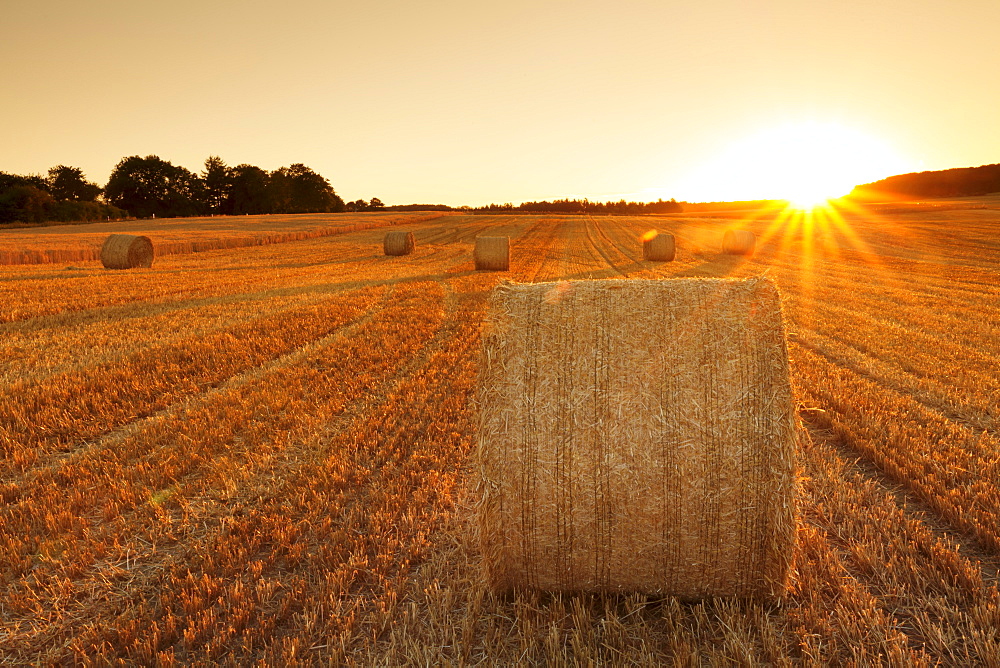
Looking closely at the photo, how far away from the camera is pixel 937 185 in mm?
70125

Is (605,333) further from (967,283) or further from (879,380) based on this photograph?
(967,283)

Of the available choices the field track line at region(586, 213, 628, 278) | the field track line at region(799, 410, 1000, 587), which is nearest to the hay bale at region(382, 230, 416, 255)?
the field track line at region(586, 213, 628, 278)

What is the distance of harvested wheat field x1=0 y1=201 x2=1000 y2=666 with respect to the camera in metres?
2.71

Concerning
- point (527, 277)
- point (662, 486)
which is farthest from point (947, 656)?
point (527, 277)

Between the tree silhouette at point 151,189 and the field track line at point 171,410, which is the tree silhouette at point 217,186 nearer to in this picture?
the tree silhouette at point 151,189

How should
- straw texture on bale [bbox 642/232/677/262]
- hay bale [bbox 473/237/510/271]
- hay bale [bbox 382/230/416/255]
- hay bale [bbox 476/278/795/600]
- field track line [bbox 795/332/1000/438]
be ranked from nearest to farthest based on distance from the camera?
hay bale [bbox 476/278/795/600], field track line [bbox 795/332/1000/438], hay bale [bbox 473/237/510/271], straw texture on bale [bbox 642/232/677/262], hay bale [bbox 382/230/416/255]

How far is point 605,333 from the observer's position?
305cm

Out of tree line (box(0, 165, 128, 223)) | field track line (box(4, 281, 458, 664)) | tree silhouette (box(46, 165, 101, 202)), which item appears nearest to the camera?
field track line (box(4, 281, 458, 664))

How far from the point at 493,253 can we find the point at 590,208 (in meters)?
63.0

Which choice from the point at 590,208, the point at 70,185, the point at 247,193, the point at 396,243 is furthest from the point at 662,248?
the point at 70,185

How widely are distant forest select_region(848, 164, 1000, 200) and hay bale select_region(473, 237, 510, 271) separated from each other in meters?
72.9

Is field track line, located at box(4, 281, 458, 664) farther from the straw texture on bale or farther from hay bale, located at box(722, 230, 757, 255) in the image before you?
hay bale, located at box(722, 230, 757, 255)

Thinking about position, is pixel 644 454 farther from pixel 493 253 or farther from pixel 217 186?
pixel 217 186

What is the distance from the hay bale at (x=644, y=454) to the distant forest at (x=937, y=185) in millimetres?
82750
